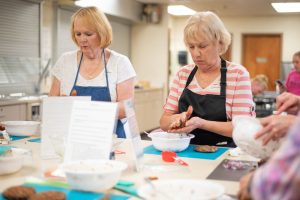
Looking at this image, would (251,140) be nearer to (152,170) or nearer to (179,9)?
(152,170)

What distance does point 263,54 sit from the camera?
36.0 ft

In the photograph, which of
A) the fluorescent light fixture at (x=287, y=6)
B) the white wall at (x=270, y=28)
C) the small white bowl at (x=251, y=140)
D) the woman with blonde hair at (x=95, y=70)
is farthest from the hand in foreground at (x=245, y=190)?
the white wall at (x=270, y=28)

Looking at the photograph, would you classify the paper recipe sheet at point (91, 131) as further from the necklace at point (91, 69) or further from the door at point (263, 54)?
the door at point (263, 54)

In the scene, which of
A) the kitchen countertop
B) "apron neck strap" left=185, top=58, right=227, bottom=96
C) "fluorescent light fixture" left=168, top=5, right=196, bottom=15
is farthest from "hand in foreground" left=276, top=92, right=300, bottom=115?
"fluorescent light fixture" left=168, top=5, right=196, bottom=15

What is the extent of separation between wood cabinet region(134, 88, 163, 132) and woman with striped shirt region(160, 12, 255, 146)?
491cm

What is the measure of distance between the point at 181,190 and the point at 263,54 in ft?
33.6

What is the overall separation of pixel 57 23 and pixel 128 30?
271cm

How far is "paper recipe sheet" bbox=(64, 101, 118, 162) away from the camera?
154 centimetres

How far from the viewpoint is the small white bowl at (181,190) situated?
47.6 inches

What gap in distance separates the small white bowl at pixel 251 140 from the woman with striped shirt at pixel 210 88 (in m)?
0.61

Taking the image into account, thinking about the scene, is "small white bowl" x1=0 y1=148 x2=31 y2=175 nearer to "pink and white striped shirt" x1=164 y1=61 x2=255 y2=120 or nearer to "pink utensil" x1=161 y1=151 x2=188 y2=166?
"pink utensil" x1=161 y1=151 x2=188 y2=166

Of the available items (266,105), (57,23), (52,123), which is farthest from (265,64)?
(52,123)

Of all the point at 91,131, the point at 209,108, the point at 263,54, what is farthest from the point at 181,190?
the point at 263,54

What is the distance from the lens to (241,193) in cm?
111
